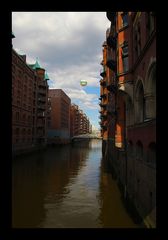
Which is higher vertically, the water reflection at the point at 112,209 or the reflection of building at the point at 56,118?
the reflection of building at the point at 56,118

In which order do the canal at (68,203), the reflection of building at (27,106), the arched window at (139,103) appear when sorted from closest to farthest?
1. the canal at (68,203)
2. the arched window at (139,103)
3. the reflection of building at (27,106)

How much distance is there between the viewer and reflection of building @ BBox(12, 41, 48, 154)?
176ft

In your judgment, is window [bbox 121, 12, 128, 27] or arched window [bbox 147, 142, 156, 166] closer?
arched window [bbox 147, 142, 156, 166]

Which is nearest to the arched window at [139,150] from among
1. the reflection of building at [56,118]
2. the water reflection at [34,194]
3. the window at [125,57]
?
the window at [125,57]

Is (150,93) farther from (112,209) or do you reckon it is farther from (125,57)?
(112,209)

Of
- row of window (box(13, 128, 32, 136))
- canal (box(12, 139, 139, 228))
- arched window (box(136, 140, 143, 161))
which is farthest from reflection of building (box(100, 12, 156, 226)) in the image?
row of window (box(13, 128, 32, 136))

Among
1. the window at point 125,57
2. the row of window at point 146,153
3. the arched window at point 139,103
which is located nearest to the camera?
the row of window at point 146,153

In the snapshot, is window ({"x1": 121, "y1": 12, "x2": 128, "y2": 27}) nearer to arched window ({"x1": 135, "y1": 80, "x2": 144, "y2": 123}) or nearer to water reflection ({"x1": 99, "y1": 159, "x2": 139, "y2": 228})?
arched window ({"x1": 135, "y1": 80, "x2": 144, "y2": 123})

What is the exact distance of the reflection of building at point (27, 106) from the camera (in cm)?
5379

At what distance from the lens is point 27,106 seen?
2520 inches

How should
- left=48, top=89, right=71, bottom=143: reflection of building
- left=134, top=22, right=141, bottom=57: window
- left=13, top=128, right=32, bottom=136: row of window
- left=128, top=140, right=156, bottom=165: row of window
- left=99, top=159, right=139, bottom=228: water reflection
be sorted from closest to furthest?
left=128, top=140, right=156, bottom=165: row of window, left=99, top=159, right=139, bottom=228: water reflection, left=134, top=22, right=141, bottom=57: window, left=13, top=128, right=32, bottom=136: row of window, left=48, top=89, right=71, bottom=143: reflection of building

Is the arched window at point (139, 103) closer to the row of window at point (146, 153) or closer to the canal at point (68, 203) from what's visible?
the row of window at point (146, 153)

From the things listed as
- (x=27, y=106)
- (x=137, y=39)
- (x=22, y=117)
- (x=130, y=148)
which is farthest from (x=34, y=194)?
(x=27, y=106)
